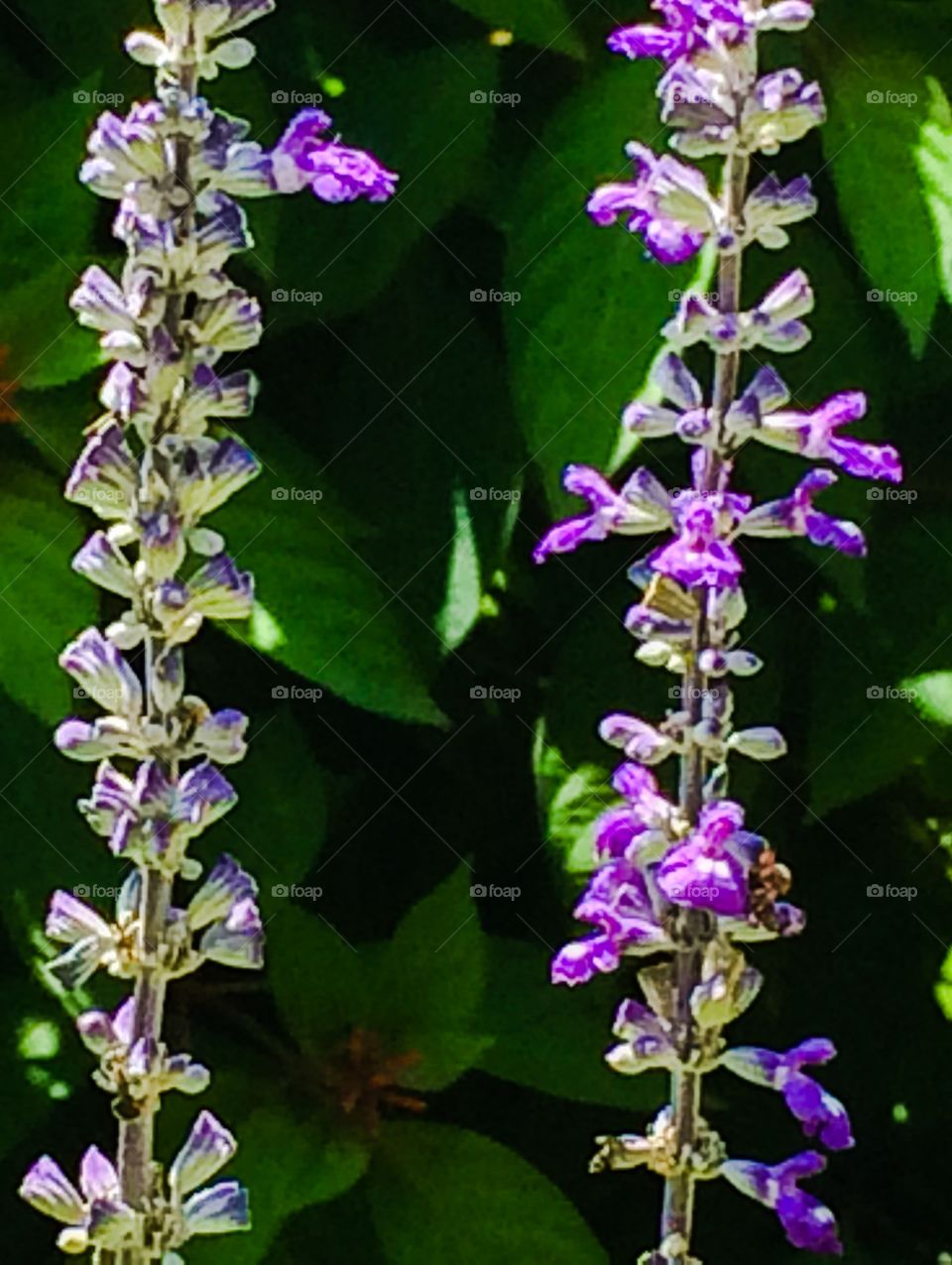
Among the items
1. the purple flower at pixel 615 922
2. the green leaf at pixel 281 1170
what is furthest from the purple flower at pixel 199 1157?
the green leaf at pixel 281 1170

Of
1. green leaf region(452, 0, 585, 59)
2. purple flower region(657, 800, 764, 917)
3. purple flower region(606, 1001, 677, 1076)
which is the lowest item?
purple flower region(606, 1001, 677, 1076)

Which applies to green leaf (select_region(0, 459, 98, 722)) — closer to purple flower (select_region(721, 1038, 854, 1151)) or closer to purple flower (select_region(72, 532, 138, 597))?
purple flower (select_region(72, 532, 138, 597))

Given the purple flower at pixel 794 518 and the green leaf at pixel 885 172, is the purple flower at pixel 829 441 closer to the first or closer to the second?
the purple flower at pixel 794 518

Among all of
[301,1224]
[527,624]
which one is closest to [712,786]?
[527,624]

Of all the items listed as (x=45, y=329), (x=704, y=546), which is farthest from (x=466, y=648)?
(x=704, y=546)

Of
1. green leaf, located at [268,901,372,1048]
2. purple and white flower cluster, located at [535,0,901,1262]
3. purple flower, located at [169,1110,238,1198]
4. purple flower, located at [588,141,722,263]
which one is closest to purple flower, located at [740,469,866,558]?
purple and white flower cluster, located at [535,0,901,1262]

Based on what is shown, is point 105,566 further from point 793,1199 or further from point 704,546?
point 793,1199

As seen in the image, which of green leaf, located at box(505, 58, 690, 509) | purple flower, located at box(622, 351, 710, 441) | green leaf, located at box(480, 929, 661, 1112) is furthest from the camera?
green leaf, located at box(480, 929, 661, 1112)
